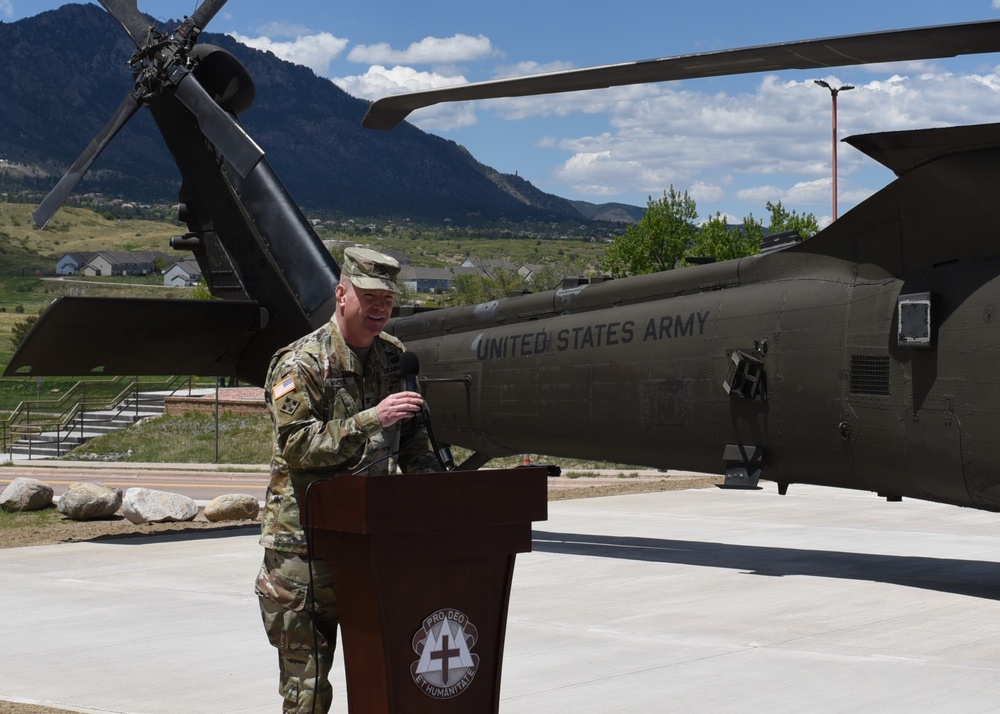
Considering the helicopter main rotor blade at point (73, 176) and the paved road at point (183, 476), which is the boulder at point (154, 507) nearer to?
the helicopter main rotor blade at point (73, 176)

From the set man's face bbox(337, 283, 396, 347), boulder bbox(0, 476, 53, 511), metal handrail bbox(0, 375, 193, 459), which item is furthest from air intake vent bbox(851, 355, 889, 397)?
metal handrail bbox(0, 375, 193, 459)

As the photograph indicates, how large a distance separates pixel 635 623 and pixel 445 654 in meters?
4.89

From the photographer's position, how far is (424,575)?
413cm

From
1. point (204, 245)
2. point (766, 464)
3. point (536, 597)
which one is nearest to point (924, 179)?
point (766, 464)

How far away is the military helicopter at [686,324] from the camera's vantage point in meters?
9.29

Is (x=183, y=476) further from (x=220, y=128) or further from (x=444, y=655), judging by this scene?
(x=444, y=655)

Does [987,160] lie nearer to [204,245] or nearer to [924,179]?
[924,179]

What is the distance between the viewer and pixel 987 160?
9.38m

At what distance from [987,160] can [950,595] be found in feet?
11.3

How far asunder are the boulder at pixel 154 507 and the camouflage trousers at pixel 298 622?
11.5 m

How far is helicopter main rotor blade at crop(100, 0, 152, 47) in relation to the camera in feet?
49.0

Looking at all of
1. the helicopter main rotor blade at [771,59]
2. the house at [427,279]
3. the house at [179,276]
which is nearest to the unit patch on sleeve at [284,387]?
the helicopter main rotor blade at [771,59]

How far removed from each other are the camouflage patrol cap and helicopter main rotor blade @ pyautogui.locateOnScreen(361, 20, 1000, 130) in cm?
446

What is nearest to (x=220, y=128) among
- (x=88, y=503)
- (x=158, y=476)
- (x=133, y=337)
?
(x=133, y=337)
